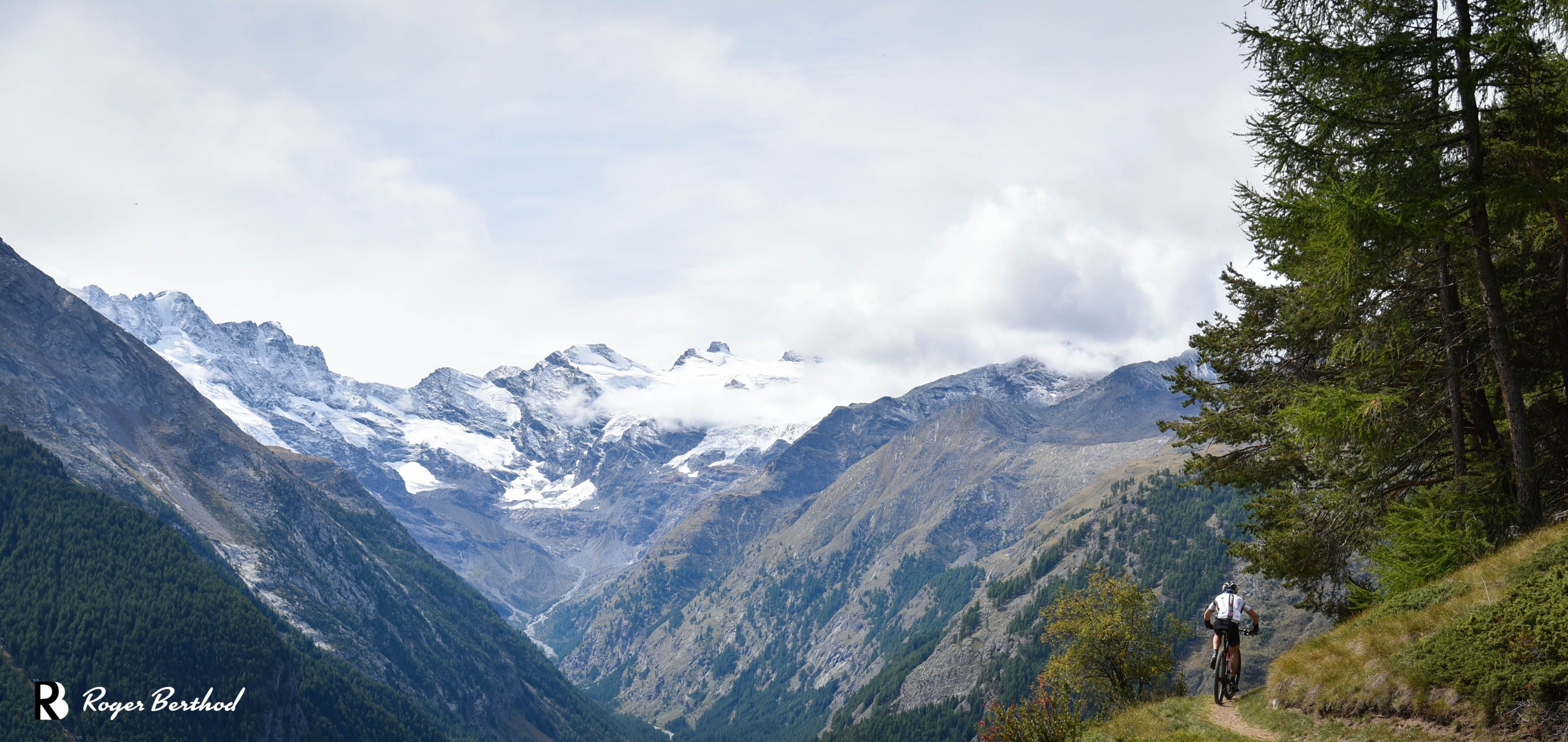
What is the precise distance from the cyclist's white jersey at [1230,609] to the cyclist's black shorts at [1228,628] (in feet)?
0.11

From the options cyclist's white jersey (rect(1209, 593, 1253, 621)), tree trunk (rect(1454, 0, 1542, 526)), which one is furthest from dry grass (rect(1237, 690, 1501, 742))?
tree trunk (rect(1454, 0, 1542, 526))

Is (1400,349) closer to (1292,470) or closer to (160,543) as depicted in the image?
(1292,470)

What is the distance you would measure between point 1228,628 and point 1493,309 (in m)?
9.58

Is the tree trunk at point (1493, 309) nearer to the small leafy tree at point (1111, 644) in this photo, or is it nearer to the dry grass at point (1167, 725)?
the dry grass at point (1167, 725)

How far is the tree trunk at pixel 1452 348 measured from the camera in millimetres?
20078

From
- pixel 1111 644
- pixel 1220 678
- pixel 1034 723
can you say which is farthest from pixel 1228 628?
pixel 1111 644

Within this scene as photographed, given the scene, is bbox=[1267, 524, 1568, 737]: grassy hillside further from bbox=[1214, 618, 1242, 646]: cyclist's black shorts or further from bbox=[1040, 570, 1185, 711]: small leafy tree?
bbox=[1040, 570, 1185, 711]: small leafy tree

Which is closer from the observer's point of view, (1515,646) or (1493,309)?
(1515,646)

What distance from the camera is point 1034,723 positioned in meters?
14.5

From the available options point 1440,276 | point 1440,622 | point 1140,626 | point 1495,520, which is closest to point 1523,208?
point 1440,276

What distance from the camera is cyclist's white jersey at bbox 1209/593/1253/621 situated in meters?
20.2

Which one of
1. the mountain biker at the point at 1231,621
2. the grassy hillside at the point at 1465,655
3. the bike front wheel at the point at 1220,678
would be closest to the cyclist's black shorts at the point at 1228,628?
the mountain biker at the point at 1231,621

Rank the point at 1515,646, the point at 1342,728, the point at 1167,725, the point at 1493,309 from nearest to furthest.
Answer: the point at 1515,646 < the point at 1342,728 < the point at 1167,725 < the point at 1493,309

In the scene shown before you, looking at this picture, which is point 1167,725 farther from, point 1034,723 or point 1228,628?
point 1034,723
